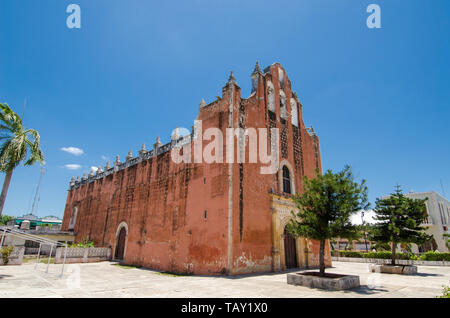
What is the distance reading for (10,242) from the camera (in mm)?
22656

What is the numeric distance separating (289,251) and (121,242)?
13.8 metres

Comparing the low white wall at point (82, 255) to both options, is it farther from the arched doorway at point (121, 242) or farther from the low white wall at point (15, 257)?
the low white wall at point (15, 257)

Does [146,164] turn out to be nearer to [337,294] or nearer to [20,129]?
[20,129]

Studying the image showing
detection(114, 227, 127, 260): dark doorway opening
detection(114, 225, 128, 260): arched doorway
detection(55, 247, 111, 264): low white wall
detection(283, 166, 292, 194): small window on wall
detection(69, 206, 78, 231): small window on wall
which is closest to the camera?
detection(283, 166, 292, 194): small window on wall

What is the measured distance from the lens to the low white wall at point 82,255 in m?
17.5

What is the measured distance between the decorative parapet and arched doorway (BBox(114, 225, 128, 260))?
18.9 feet

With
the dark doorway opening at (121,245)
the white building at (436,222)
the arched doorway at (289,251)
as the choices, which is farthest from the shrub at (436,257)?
the dark doorway opening at (121,245)

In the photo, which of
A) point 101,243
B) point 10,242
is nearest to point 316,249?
point 101,243

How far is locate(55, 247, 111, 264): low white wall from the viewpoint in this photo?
57.5 feet

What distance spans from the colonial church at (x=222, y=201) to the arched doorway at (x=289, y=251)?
58 mm

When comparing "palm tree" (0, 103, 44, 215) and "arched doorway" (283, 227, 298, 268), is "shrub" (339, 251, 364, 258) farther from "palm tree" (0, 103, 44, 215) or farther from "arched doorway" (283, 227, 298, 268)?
"palm tree" (0, 103, 44, 215)

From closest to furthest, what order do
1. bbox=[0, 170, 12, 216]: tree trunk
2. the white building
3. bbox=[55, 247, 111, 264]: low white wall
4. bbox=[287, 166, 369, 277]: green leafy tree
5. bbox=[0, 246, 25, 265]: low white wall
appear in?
bbox=[287, 166, 369, 277]: green leafy tree < bbox=[0, 170, 12, 216]: tree trunk < bbox=[0, 246, 25, 265]: low white wall < bbox=[55, 247, 111, 264]: low white wall < the white building

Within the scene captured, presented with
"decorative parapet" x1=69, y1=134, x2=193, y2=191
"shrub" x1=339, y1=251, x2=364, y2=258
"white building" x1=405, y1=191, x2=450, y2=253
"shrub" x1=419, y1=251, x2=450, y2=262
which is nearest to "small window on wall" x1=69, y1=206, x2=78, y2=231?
"decorative parapet" x1=69, y1=134, x2=193, y2=191

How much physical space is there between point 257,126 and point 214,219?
6404mm
